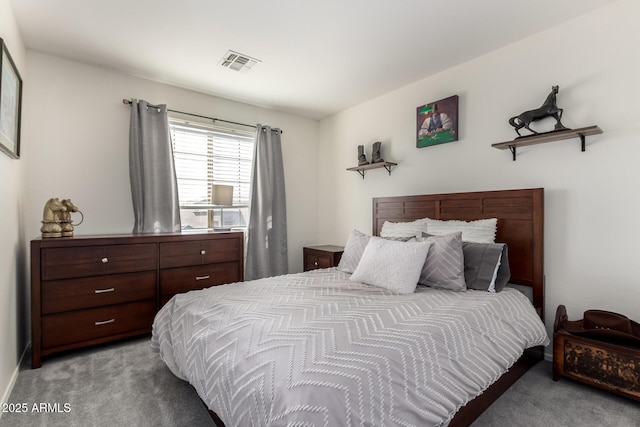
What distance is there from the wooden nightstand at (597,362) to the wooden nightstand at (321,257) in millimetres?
2090

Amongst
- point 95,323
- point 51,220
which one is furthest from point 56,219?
point 95,323

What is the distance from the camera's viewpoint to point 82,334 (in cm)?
244

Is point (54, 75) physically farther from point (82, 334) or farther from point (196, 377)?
point (196, 377)

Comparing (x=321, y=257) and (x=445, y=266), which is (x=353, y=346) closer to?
(x=445, y=266)

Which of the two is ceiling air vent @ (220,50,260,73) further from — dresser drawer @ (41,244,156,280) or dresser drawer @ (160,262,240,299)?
dresser drawer @ (160,262,240,299)

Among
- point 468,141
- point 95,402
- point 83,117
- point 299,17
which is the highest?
point 299,17

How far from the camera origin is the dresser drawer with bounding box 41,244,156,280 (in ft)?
7.60

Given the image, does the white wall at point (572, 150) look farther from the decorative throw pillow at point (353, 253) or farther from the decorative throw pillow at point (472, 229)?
the decorative throw pillow at point (353, 253)

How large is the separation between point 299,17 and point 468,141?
5.82ft

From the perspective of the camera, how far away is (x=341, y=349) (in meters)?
1.22

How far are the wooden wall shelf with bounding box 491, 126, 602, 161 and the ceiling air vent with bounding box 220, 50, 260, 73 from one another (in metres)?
2.19

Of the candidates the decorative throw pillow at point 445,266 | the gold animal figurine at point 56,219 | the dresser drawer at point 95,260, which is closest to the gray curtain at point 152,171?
the dresser drawer at point 95,260

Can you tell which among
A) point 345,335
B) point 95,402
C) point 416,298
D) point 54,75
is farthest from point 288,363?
point 54,75

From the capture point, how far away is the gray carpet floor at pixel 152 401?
5.38 feet
